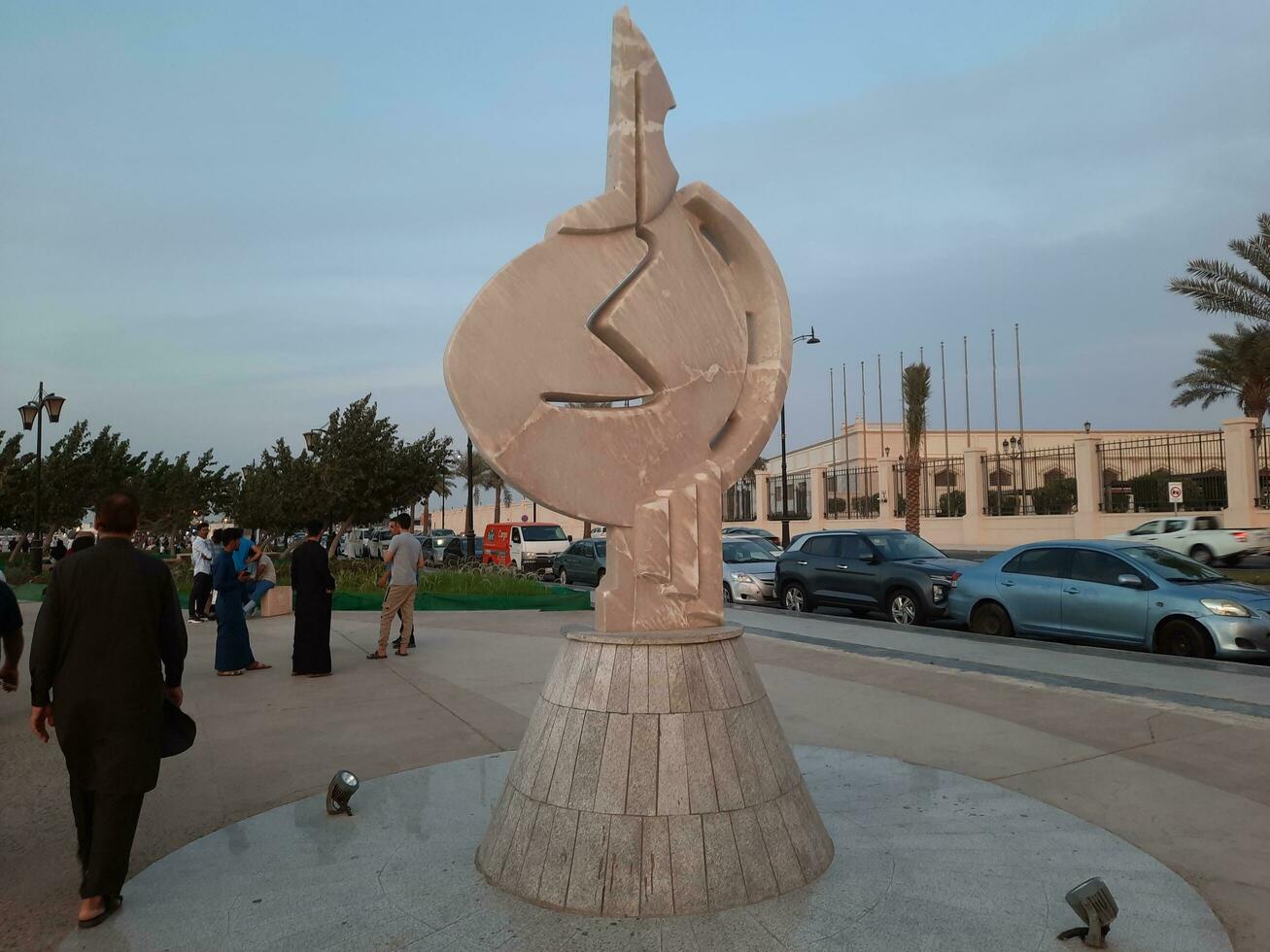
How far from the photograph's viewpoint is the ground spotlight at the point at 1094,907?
10.3ft

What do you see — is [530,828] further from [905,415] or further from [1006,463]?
[1006,463]

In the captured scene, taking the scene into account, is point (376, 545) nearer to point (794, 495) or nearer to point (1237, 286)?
point (794, 495)

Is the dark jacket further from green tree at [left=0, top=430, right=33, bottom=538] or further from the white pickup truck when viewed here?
green tree at [left=0, top=430, right=33, bottom=538]

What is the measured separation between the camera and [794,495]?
42.4m

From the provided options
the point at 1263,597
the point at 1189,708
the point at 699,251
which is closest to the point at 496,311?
the point at 699,251

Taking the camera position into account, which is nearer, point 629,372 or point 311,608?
point 629,372

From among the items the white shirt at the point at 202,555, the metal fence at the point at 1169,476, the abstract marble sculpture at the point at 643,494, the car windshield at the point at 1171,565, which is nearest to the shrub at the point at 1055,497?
the metal fence at the point at 1169,476

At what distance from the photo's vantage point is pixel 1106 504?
89.2ft

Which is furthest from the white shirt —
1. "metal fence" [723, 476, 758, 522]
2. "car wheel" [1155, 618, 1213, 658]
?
"metal fence" [723, 476, 758, 522]

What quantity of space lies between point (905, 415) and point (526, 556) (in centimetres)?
1566

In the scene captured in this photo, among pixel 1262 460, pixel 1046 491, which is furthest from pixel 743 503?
pixel 1262 460

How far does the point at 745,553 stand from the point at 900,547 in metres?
4.40

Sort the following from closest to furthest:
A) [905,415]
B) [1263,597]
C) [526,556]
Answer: [1263,597]
[526,556]
[905,415]

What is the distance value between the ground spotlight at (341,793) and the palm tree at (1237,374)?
25.4 metres
